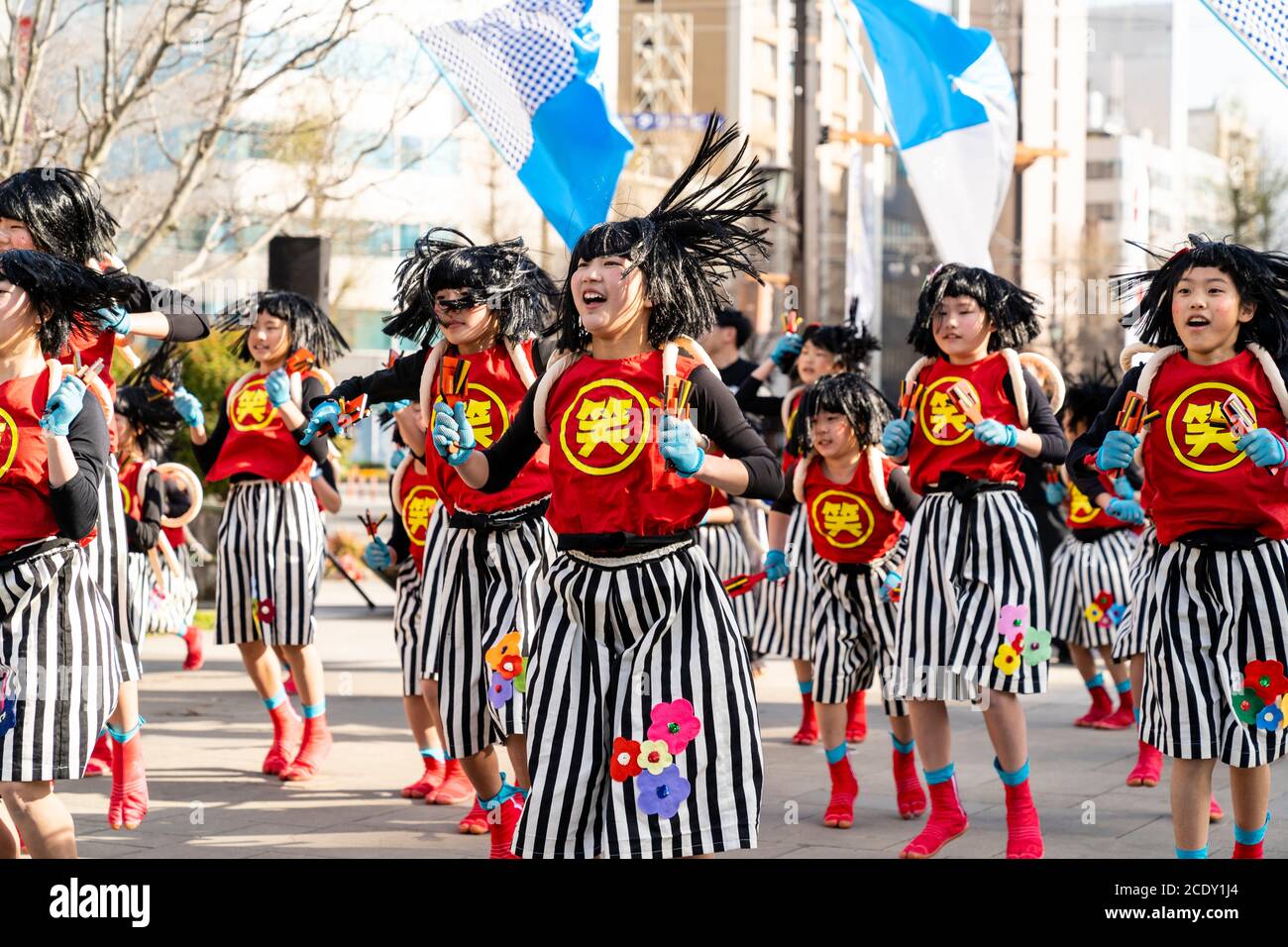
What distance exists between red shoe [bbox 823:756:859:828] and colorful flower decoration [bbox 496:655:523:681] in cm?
177

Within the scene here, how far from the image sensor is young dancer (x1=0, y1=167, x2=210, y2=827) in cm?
548

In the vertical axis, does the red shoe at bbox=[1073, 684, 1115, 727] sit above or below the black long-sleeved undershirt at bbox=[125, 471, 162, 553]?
below

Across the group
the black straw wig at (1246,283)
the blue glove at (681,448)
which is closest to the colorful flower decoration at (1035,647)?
the black straw wig at (1246,283)

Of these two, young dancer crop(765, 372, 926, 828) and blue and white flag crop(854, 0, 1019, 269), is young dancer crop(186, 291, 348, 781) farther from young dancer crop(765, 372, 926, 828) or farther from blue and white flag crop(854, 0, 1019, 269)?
blue and white flag crop(854, 0, 1019, 269)

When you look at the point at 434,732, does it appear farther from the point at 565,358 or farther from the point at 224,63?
the point at 224,63

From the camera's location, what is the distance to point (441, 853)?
244 inches

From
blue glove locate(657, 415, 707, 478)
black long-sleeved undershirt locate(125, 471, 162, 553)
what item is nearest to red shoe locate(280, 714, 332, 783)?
black long-sleeved undershirt locate(125, 471, 162, 553)

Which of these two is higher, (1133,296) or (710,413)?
(1133,296)

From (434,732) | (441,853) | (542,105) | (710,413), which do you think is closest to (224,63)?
(542,105)

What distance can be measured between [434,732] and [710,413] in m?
3.12

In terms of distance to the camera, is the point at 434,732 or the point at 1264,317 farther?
the point at 434,732

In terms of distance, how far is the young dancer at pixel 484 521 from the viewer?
564 cm

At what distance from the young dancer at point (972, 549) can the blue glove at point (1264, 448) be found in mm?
1228
